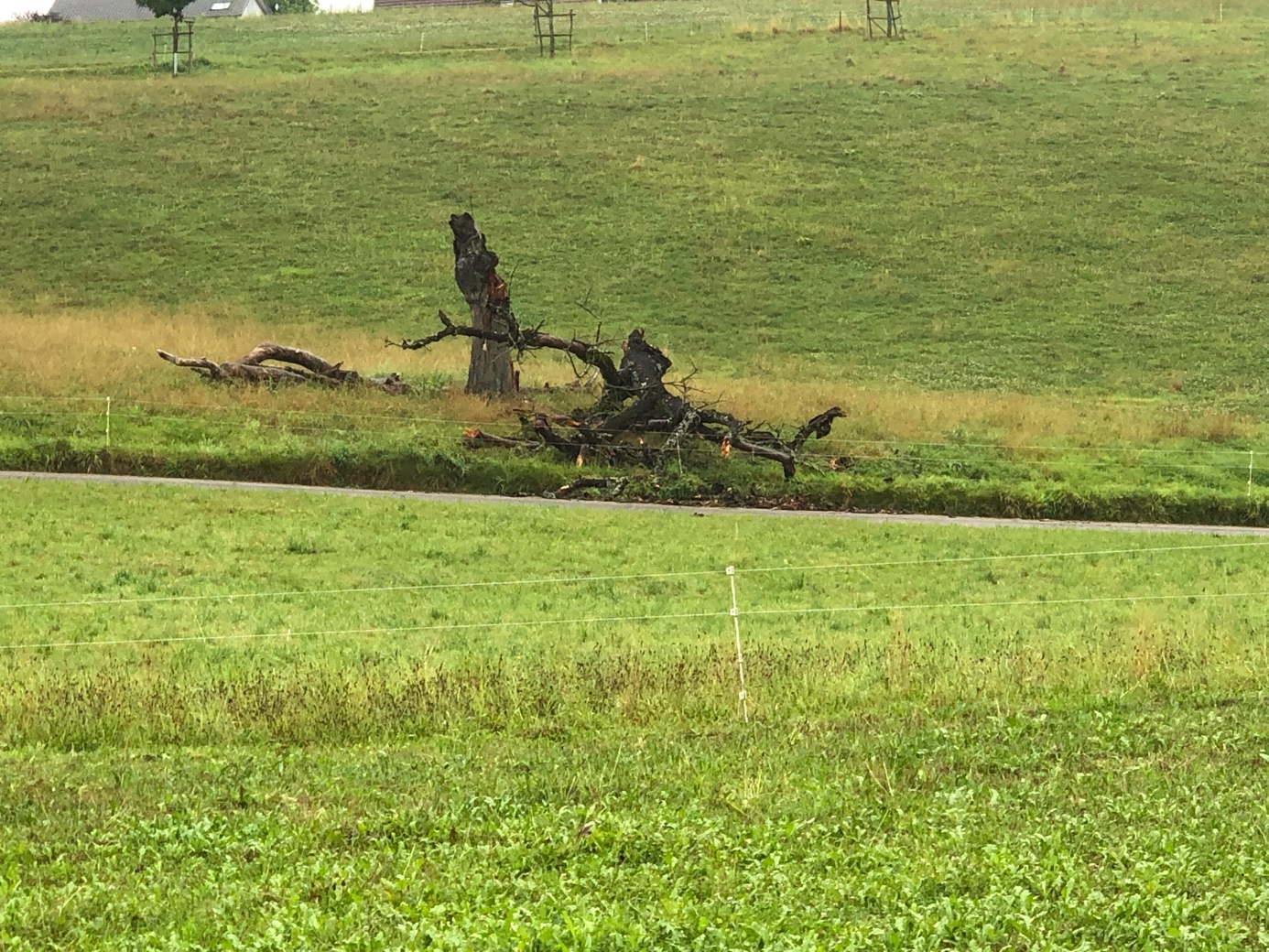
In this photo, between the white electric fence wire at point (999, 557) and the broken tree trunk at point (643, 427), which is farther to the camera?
the broken tree trunk at point (643, 427)

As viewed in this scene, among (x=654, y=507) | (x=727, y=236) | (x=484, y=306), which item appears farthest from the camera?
(x=727, y=236)

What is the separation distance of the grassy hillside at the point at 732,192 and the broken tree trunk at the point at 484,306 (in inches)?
370

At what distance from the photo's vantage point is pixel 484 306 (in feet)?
102

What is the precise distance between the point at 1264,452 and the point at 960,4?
71738mm

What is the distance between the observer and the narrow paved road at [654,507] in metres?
25.4

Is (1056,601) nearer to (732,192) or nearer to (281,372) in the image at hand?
(281,372)

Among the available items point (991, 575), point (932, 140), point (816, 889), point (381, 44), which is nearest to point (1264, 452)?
point (991, 575)

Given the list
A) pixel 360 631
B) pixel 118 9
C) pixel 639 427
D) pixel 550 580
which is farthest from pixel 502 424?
pixel 118 9

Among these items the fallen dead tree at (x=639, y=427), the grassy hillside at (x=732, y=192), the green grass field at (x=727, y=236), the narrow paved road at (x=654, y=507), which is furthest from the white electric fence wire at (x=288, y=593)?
the grassy hillside at (x=732, y=192)

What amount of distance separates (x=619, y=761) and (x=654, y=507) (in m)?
15.8

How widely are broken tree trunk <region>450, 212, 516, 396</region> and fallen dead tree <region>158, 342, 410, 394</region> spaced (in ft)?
5.36

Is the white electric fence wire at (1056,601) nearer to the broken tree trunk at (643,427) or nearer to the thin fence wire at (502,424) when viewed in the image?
the broken tree trunk at (643,427)

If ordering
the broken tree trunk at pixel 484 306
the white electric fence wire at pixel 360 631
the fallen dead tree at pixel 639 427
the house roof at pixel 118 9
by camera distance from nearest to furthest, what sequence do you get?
the white electric fence wire at pixel 360 631 < the fallen dead tree at pixel 639 427 < the broken tree trunk at pixel 484 306 < the house roof at pixel 118 9

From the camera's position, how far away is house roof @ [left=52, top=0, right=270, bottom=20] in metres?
116
